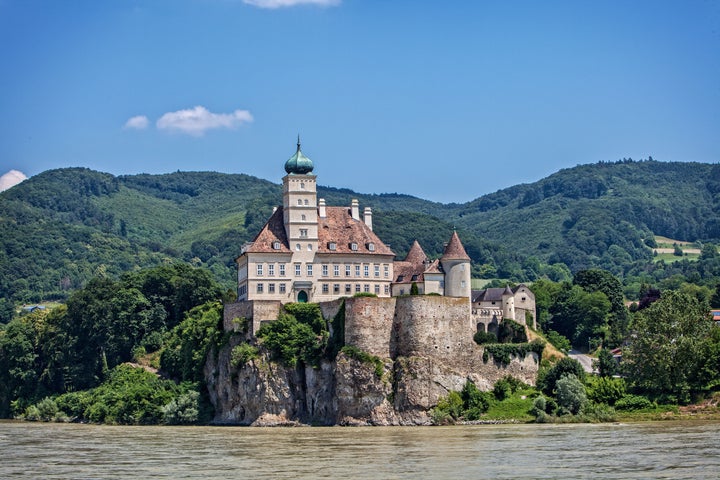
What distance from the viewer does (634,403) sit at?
78.2 metres

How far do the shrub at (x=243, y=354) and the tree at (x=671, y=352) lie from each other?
83.2 ft

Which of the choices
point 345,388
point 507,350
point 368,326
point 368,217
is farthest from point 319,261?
point 507,350

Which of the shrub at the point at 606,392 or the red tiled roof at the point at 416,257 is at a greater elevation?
the red tiled roof at the point at 416,257

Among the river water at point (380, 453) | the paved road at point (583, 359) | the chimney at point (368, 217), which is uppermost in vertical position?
the chimney at point (368, 217)

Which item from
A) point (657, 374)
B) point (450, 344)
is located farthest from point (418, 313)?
point (657, 374)

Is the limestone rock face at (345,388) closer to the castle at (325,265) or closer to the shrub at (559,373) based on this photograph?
the shrub at (559,373)

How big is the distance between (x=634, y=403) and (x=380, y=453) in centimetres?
2616

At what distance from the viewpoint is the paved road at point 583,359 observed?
312 feet

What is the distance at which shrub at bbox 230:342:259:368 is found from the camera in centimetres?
8181

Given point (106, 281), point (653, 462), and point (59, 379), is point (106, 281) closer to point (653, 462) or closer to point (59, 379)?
point (59, 379)

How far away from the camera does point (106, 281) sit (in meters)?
107

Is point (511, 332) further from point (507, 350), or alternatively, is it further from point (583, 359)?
point (583, 359)

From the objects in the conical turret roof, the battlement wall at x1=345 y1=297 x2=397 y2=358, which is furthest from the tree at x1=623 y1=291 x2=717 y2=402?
the battlement wall at x1=345 y1=297 x2=397 y2=358

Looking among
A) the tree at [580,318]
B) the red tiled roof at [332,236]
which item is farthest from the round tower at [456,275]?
the tree at [580,318]
